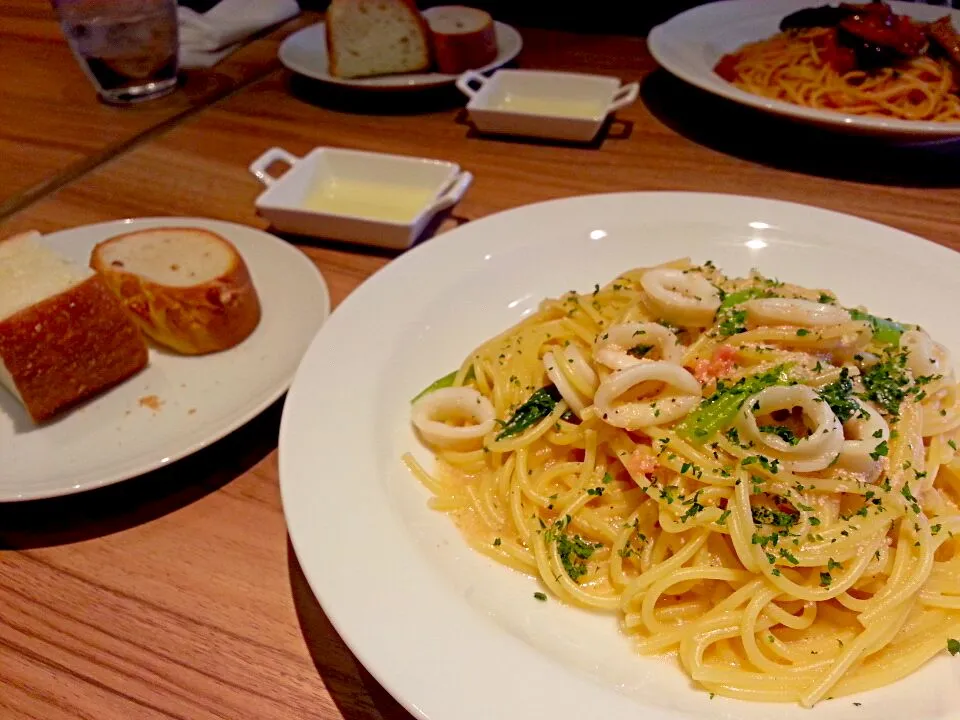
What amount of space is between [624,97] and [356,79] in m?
1.40

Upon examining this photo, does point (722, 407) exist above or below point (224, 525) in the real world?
above

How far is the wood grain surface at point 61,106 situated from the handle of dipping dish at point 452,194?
1762mm

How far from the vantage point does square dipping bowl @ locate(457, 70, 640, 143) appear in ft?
10.5

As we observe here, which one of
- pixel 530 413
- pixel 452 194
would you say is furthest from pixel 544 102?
pixel 530 413

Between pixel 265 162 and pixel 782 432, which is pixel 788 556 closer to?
pixel 782 432

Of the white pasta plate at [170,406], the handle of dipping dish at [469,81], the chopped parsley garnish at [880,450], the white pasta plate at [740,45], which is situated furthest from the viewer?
the handle of dipping dish at [469,81]

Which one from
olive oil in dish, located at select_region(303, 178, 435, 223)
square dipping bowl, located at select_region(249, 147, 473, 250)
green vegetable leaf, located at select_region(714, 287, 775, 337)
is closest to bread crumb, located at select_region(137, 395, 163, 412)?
square dipping bowl, located at select_region(249, 147, 473, 250)

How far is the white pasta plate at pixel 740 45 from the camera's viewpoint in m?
2.68

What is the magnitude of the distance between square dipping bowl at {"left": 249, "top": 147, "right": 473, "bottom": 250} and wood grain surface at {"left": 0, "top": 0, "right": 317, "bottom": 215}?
1.12 m

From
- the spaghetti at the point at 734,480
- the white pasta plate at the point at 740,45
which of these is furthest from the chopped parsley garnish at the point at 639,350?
the white pasta plate at the point at 740,45

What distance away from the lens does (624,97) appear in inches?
129

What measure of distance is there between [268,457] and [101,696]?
0.67 meters

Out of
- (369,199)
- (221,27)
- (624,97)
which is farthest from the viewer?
(221,27)

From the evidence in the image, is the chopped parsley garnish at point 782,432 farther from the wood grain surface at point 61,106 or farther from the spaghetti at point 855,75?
the wood grain surface at point 61,106
